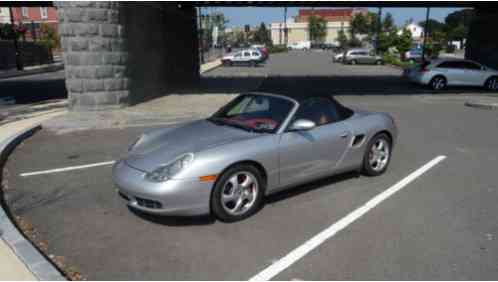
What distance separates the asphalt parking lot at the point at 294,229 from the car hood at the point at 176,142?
68 centimetres

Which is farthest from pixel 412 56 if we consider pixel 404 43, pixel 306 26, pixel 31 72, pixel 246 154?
pixel 306 26

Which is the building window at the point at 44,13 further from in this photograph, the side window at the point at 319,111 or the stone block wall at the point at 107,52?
the side window at the point at 319,111

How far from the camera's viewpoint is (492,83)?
60.3 ft

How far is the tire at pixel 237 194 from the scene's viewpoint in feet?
13.9

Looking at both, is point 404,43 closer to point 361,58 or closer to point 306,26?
point 361,58

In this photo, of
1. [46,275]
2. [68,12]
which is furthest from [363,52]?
[46,275]

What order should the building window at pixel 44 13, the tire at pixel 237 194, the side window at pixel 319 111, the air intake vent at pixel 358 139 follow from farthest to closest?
the building window at pixel 44 13
the air intake vent at pixel 358 139
the side window at pixel 319 111
the tire at pixel 237 194

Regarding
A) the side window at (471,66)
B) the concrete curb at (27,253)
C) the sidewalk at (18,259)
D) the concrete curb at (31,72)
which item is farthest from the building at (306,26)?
the sidewalk at (18,259)

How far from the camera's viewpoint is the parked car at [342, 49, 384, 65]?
40438 mm

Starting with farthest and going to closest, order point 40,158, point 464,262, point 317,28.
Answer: point 317,28, point 40,158, point 464,262

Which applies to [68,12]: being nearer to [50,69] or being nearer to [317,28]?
[50,69]

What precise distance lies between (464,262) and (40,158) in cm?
678

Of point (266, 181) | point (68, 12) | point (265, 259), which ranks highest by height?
point (68, 12)

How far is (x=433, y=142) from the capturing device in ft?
26.8
